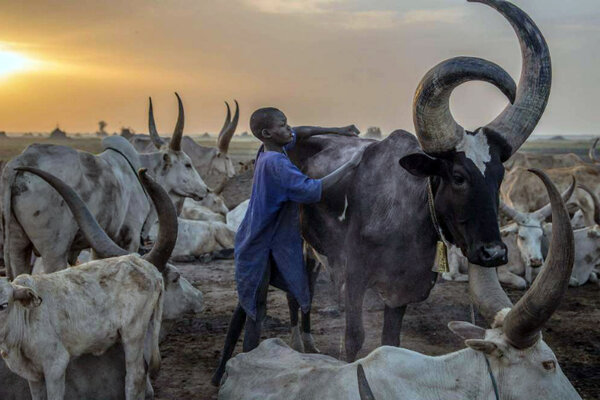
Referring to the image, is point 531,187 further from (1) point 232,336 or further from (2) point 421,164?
(2) point 421,164

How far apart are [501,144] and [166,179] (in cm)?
501

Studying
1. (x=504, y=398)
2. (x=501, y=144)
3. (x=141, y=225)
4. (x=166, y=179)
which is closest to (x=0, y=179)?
(x=141, y=225)

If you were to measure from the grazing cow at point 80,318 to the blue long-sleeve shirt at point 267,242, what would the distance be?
0.65m

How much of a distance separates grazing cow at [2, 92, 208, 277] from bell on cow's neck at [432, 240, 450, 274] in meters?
3.13

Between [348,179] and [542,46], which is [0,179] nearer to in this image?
[348,179]

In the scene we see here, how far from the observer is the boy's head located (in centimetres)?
468

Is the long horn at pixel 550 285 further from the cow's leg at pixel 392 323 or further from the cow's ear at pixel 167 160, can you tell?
the cow's ear at pixel 167 160

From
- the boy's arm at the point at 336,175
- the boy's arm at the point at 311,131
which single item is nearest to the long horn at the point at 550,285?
the boy's arm at the point at 336,175

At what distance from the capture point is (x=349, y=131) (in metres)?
6.07

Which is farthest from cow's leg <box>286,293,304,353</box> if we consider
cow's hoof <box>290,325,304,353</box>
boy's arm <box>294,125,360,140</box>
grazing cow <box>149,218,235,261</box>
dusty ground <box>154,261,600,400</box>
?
grazing cow <box>149,218,235,261</box>

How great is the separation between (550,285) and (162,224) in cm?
251

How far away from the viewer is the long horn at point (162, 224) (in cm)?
454

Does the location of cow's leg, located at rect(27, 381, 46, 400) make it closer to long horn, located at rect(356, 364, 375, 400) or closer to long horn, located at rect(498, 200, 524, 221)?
long horn, located at rect(356, 364, 375, 400)

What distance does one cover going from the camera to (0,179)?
603cm
